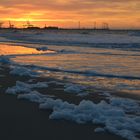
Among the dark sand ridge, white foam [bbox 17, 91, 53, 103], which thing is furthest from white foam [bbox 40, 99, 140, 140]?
white foam [bbox 17, 91, 53, 103]

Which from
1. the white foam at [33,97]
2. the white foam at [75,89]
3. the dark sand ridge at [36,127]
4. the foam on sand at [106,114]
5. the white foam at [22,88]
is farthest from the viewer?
the white foam at [75,89]

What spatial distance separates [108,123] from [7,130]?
5.62 feet

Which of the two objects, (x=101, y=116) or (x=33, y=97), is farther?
(x=33, y=97)

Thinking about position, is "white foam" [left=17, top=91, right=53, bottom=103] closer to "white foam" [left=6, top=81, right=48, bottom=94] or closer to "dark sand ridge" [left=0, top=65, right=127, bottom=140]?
"dark sand ridge" [left=0, top=65, right=127, bottom=140]

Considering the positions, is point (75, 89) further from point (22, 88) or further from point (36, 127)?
point (36, 127)

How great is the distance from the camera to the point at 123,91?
10.7m

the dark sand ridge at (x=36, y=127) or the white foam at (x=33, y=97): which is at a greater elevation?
the dark sand ridge at (x=36, y=127)

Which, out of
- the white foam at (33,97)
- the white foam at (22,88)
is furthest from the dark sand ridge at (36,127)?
the white foam at (22,88)

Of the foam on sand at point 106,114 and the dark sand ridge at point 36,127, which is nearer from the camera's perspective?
the dark sand ridge at point 36,127

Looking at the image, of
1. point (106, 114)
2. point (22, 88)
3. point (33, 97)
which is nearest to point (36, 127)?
point (106, 114)

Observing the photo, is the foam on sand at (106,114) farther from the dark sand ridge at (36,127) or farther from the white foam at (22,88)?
the white foam at (22,88)

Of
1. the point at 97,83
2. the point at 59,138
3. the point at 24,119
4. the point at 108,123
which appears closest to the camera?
the point at 59,138

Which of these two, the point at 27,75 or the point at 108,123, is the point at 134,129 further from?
the point at 27,75

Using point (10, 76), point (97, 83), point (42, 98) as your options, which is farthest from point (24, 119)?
point (10, 76)
